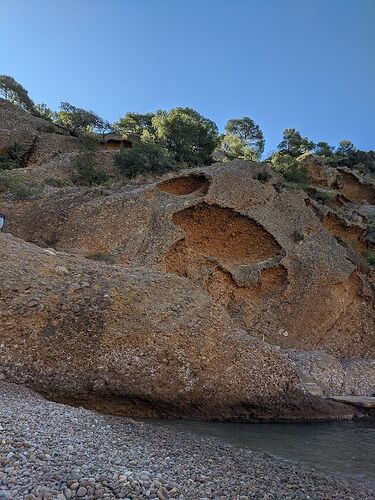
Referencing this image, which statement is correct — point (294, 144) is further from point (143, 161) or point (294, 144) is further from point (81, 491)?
point (81, 491)

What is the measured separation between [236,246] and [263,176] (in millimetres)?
4767

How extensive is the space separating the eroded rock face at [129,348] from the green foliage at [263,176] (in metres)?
12.6

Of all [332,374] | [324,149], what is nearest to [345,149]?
[324,149]

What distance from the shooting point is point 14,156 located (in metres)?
33.6

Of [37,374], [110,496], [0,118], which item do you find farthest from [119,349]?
[0,118]

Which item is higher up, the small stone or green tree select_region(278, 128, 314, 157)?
green tree select_region(278, 128, 314, 157)

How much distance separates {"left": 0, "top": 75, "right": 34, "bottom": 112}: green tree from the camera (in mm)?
53000

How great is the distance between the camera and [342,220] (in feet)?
90.1

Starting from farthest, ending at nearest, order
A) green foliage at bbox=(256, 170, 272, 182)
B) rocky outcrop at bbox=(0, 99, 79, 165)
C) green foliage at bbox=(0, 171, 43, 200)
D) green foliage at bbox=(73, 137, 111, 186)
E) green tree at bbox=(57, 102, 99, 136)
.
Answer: green tree at bbox=(57, 102, 99, 136) < rocky outcrop at bbox=(0, 99, 79, 165) < green foliage at bbox=(73, 137, 111, 186) < green foliage at bbox=(256, 170, 272, 182) < green foliage at bbox=(0, 171, 43, 200)

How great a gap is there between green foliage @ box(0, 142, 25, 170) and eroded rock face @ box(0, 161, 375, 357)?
13.0 metres

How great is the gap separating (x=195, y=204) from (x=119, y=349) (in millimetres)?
11752

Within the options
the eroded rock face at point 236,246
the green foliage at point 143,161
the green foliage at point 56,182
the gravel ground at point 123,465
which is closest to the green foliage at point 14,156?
the green foliage at point 56,182

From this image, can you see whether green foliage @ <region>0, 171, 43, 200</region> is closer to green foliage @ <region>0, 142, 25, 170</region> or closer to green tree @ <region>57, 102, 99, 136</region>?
green foliage @ <region>0, 142, 25, 170</region>

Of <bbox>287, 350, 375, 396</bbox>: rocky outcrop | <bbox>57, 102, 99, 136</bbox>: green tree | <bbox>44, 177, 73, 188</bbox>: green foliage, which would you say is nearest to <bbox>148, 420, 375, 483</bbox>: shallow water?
<bbox>287, 350, 375, 396</bbox>: rocky outcrop
